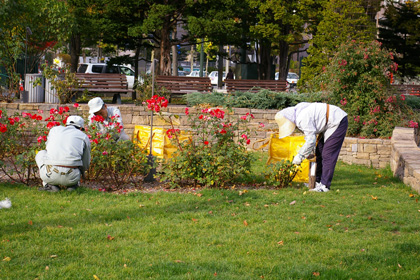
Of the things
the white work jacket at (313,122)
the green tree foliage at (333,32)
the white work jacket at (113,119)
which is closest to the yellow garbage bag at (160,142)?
the white work jacket at (113,119)

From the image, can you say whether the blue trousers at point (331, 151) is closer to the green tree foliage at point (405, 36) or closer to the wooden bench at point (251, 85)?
the wooden bench at point (251, 85)

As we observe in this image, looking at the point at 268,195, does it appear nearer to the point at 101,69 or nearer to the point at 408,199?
the point at 408,199

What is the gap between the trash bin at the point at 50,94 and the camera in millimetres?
13297

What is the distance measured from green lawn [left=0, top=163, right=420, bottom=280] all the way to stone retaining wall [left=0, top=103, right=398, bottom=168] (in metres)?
2.93

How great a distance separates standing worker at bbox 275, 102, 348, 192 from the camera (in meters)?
Result: 7.46

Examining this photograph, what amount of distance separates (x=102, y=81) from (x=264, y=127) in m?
5.10

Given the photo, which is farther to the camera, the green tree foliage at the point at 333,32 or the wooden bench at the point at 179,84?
the green tree foliage at the point at 333,32

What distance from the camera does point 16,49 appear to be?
14352mm

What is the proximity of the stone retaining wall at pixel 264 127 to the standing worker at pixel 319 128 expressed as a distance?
73.5 inches

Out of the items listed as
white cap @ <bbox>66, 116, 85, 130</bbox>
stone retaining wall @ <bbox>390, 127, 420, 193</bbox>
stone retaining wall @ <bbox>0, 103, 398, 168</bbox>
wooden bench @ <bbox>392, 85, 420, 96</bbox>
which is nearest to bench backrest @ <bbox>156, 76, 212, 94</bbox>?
stone retaining wall @ <bbox>0, 103, 398, 168</bbox>

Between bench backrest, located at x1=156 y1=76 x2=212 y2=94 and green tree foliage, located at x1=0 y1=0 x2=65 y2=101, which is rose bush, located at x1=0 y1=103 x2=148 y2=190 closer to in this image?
green tree foliage, located at x1=0 y1=0 x2=65 y2=101

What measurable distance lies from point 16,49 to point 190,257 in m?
11.3

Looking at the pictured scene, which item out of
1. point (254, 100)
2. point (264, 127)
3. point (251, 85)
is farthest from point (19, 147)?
point (251, 85)

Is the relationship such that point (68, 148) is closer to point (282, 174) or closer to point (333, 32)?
point (282, 174)
